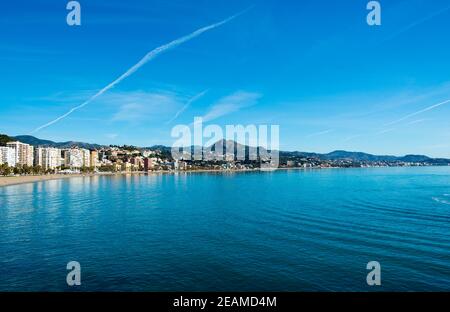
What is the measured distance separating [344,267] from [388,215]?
18.8m

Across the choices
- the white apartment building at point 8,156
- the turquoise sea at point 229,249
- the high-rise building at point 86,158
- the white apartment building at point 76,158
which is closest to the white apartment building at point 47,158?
the white apartment building at point 76,158

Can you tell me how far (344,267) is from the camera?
758 inches

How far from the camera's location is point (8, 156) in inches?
5261

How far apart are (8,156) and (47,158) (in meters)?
28.3

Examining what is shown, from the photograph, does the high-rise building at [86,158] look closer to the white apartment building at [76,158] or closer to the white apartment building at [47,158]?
the white apartment building at [76,158]

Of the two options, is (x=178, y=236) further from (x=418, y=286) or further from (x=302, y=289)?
(x=418, y=286)

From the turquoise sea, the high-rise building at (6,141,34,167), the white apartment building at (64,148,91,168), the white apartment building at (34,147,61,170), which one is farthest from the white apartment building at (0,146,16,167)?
the turquoise sea

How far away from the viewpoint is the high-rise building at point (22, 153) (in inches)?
5551

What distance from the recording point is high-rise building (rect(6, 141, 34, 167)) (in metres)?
141

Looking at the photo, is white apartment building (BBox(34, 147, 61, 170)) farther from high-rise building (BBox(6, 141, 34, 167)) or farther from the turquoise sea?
the turquoise sea

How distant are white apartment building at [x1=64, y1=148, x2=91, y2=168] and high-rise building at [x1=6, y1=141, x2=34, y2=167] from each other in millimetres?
19868

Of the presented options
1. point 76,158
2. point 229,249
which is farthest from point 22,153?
point 229,249

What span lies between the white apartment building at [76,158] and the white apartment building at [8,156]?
33.9m

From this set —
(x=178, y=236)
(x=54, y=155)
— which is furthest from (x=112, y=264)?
(x=54, y=155)
